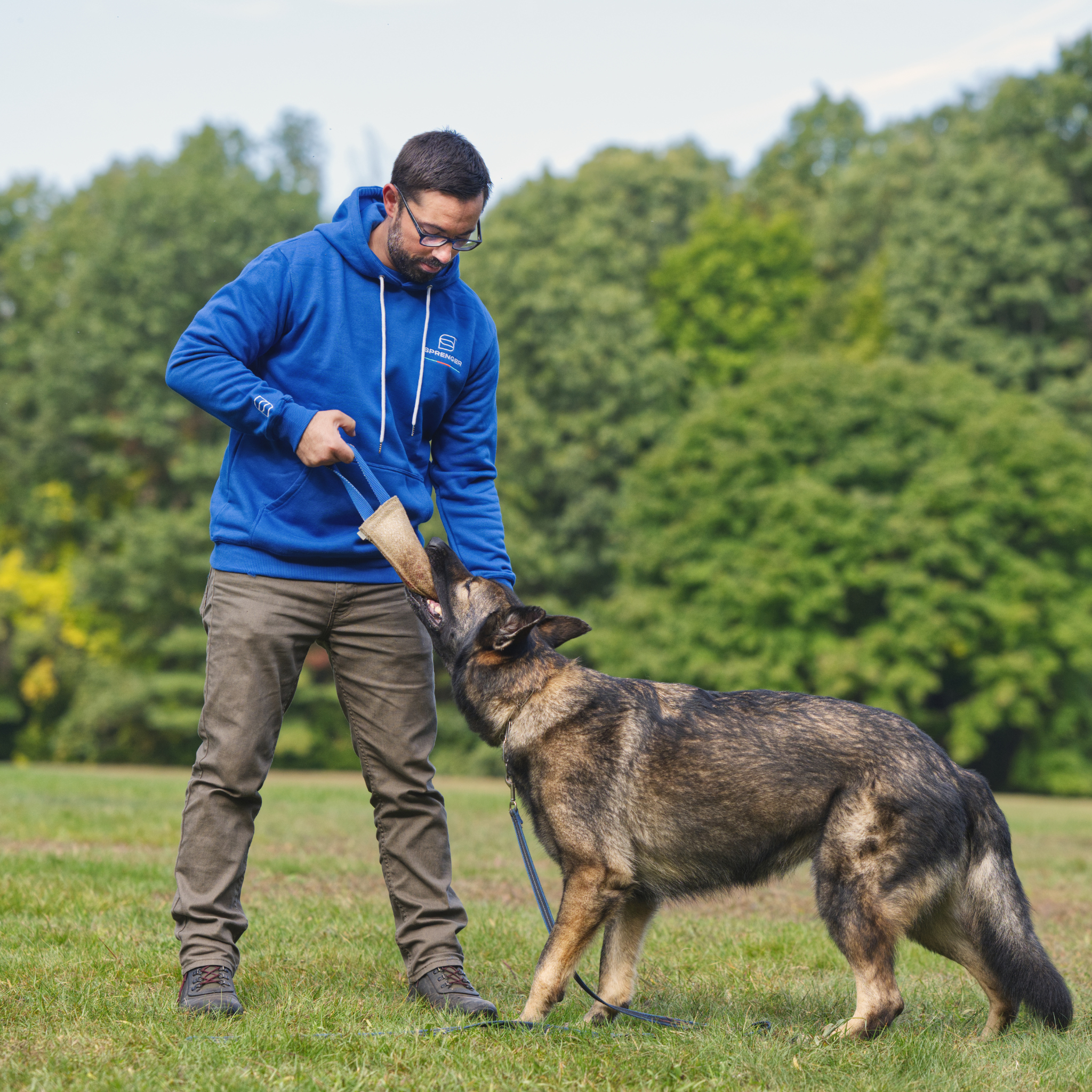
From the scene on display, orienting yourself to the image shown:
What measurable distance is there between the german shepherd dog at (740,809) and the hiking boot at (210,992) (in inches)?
42.8

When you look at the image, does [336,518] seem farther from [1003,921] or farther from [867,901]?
[1003,921]

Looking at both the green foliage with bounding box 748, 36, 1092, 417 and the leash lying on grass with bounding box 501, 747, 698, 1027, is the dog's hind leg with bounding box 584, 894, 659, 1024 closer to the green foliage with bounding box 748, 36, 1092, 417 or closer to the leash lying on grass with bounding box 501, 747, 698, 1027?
the leash lying on grass with bounding box 501, 747, 698, 1027

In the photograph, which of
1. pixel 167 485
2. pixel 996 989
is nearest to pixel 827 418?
pixel 167 485

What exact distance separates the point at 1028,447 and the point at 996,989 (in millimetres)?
28207

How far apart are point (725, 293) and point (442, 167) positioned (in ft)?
115

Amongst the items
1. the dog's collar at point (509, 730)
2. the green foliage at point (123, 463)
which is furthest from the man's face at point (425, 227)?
the green foliage at point (123, 463)

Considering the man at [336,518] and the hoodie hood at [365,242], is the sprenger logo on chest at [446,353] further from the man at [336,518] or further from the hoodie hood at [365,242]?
the hoodie hood at [365,242]

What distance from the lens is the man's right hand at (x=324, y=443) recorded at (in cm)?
441

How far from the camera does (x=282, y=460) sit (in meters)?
4.71

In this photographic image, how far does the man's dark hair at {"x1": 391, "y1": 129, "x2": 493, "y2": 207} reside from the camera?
455cm

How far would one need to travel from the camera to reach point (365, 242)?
482 centimetres

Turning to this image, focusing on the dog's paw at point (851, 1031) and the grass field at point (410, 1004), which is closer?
the grass field at point (410, 1004)

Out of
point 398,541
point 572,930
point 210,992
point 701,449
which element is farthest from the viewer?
point 701,449

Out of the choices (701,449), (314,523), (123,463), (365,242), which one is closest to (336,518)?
(314,523)
